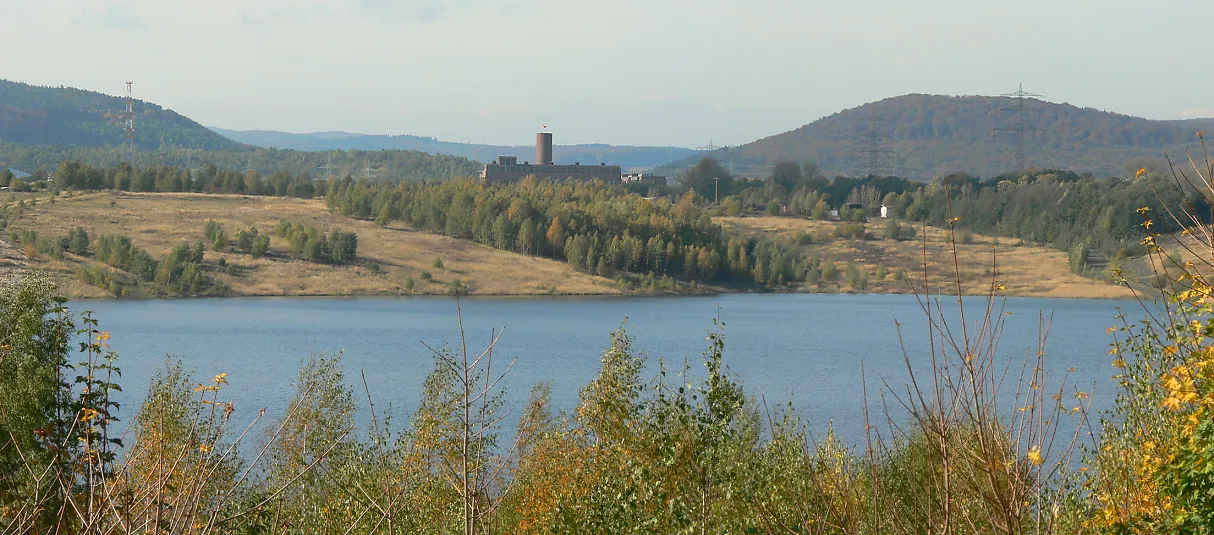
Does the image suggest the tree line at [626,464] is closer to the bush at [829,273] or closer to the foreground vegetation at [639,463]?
the foreground vegetation at [639,463]

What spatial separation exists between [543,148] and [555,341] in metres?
117

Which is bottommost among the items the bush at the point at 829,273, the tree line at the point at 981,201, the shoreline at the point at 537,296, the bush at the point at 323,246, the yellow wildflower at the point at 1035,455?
the shoreline at the point at 537,296

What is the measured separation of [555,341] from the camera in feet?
191

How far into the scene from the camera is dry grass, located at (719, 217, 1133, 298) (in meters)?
105

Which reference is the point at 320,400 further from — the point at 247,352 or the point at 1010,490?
the point at 247,352

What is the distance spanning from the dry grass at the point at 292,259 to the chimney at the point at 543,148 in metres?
62.3

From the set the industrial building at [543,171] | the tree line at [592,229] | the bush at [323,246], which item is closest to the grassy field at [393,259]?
the bush at [323,246]

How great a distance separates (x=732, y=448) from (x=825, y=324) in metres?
64.4

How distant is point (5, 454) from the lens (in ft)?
45.9

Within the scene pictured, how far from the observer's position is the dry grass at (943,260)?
105 metres

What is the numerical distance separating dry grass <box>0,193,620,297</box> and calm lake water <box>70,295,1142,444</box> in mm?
3691

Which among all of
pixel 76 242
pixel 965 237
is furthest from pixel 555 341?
pixel 965 237

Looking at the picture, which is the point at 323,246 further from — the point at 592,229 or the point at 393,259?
the point at 592,229

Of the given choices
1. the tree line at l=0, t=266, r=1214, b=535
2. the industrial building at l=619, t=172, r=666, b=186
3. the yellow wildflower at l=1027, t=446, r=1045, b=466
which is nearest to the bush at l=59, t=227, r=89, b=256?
the industrial building at l=619, t=172, r=666, b=186
